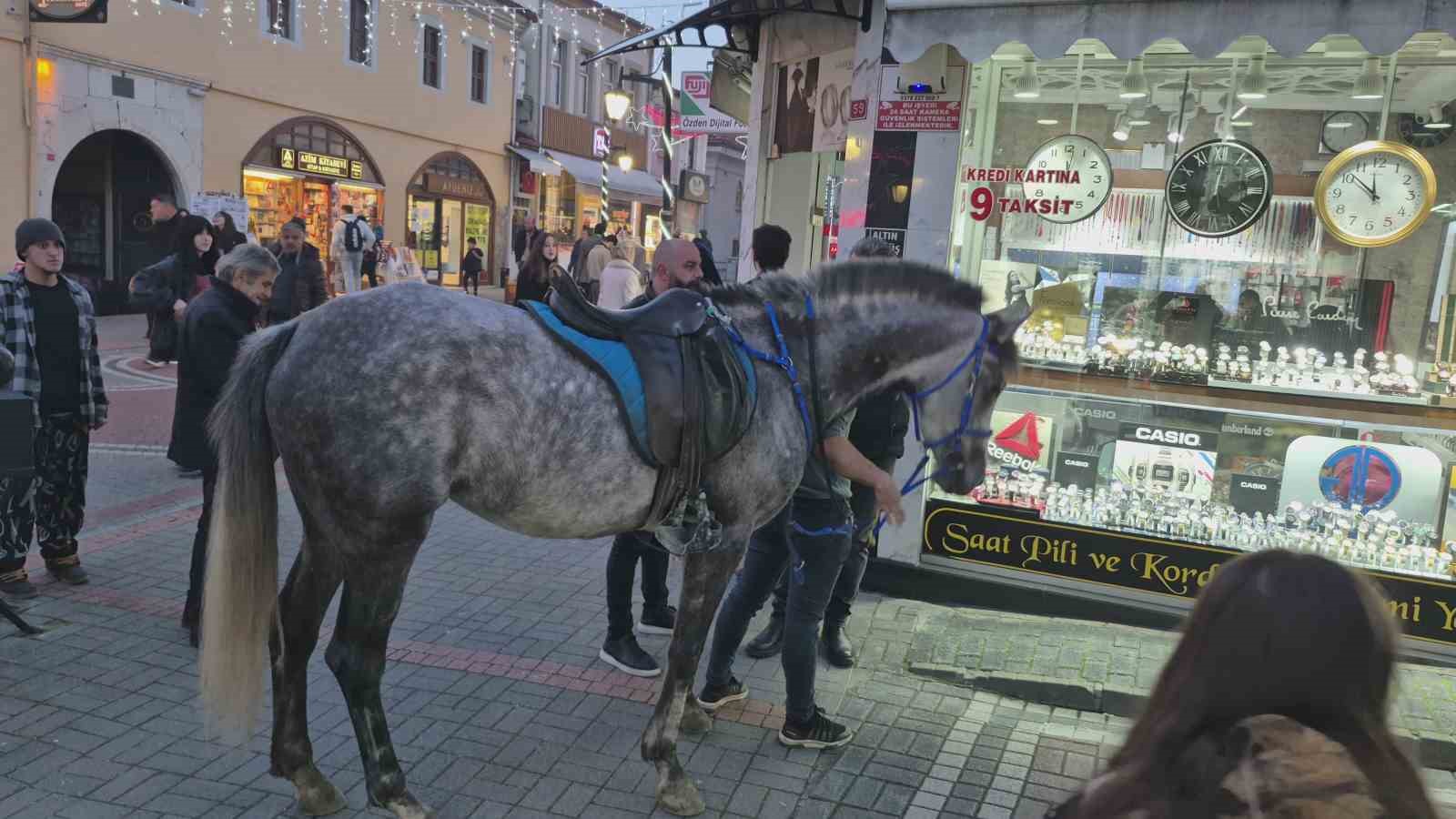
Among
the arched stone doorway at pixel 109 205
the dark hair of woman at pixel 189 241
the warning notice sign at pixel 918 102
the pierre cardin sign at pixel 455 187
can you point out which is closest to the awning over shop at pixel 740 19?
the warning notice sign at pixel 918 102

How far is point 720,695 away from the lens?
4406mm

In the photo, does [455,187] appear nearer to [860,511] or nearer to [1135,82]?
[1135,82]

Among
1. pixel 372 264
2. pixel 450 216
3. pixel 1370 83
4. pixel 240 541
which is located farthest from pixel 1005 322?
pixel 450 216

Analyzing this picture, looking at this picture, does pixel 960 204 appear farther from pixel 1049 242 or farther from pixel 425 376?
pixel 425 376

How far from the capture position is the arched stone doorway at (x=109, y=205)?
18.1 m

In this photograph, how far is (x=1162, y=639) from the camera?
5.32 meters

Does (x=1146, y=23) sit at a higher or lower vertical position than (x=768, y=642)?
higher

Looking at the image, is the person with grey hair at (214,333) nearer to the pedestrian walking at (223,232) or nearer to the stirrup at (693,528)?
the stirrup at (693,528)

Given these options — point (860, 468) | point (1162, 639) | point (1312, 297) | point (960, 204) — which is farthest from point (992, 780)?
point (1312, 297)

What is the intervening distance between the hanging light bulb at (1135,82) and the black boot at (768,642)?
3.77 meters

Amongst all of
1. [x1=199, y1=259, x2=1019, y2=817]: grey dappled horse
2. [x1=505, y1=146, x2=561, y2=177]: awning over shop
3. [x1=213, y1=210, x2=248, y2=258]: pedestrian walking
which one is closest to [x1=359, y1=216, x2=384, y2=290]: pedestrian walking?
[x1=505, y1=146, x2=561, y2=177]: awning over shop

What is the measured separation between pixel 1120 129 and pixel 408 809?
5.32 meters

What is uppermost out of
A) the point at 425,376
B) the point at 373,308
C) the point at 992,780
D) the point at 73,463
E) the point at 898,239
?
the point at 898,239

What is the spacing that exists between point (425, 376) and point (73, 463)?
133 inches
